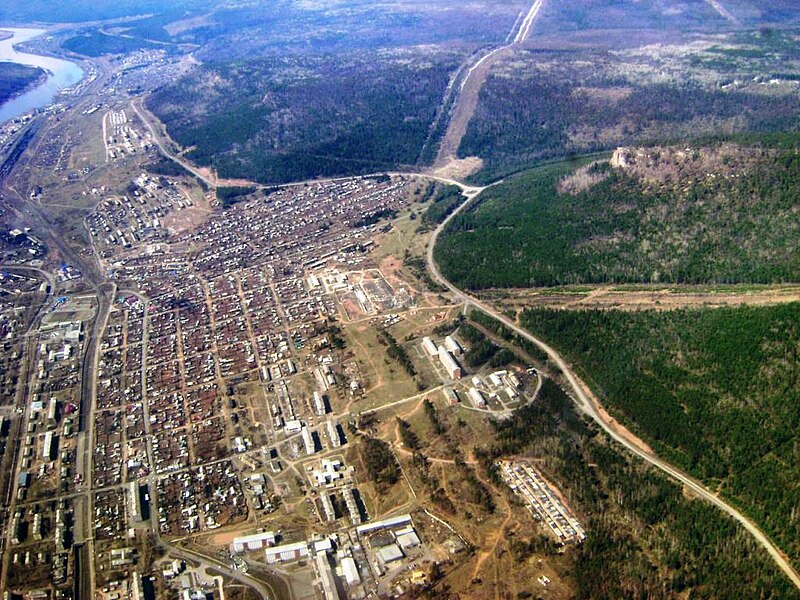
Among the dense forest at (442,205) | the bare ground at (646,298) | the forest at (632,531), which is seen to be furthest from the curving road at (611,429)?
the dense forest at (442,205)

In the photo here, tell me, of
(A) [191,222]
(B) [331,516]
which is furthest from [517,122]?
(B) [331,516]

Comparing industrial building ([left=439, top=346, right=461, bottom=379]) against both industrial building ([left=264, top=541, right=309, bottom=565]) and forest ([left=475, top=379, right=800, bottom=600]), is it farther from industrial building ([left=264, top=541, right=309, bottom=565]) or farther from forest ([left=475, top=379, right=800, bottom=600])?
industrial building ([left=264, top=541, right=309, bottom=565])

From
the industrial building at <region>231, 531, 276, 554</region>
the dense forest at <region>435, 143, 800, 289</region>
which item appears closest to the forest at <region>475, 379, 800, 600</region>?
the industrial building at <region>231, 531, 276, 554</region>

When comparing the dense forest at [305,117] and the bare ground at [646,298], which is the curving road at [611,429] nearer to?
the bare ground at [646,298]

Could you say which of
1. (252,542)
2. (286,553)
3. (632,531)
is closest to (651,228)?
(632,531)

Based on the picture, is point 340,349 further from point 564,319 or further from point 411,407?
point 564,319
